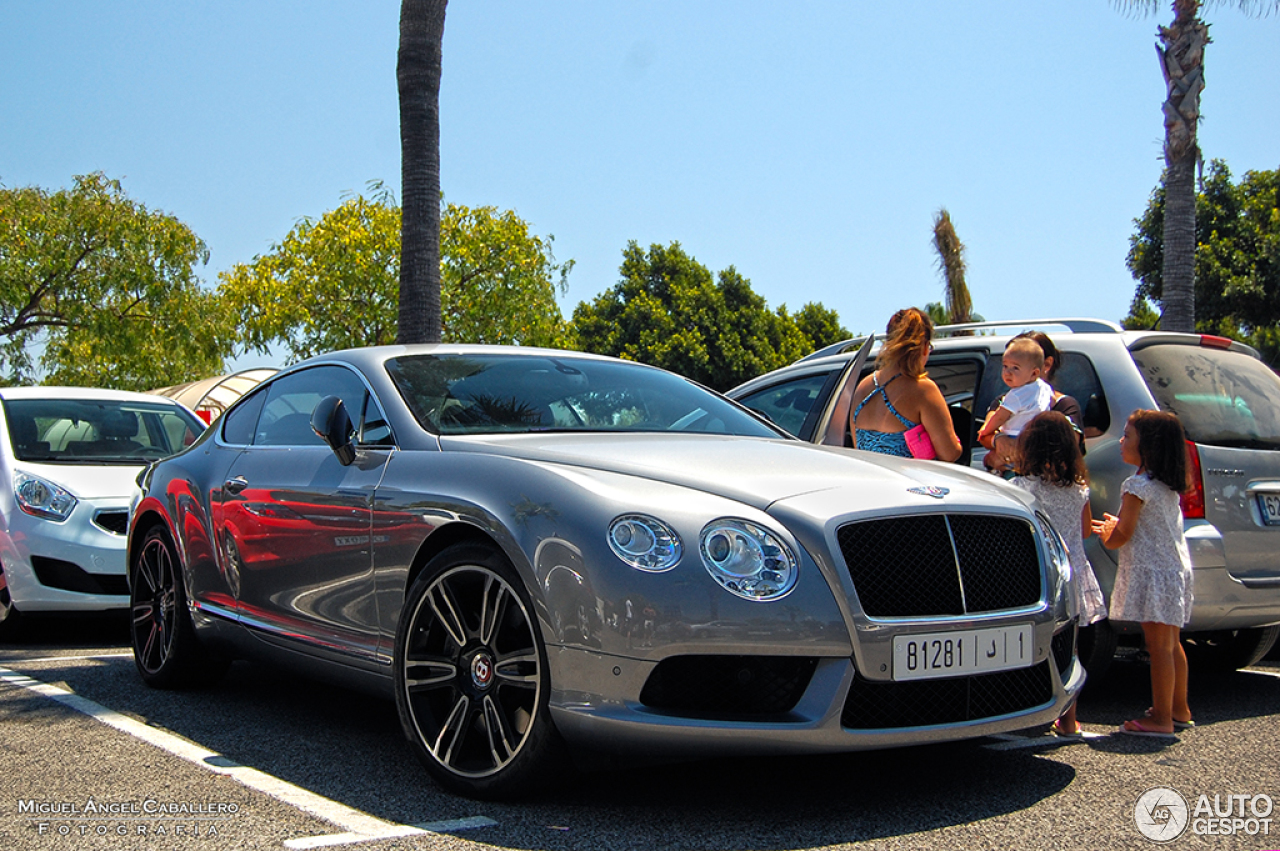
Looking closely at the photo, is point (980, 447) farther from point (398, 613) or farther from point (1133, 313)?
point (1133, 313)

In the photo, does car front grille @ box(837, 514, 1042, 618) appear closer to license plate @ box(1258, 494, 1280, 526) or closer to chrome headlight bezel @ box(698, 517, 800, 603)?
chrome headlight bezel @ box(698, 517, 800, 603)

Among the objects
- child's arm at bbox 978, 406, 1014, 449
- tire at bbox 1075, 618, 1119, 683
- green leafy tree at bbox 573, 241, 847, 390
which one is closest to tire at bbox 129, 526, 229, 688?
child's arm at bbox 978, 406, 1014, 449

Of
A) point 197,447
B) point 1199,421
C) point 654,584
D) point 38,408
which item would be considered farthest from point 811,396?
point 38,408

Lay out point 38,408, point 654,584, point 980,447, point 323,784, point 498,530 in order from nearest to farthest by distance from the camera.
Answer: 1. point 654,584
2. point 498,530
3. point 323,784
4. point 980,447
5. point 38,408

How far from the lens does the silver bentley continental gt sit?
331 cm

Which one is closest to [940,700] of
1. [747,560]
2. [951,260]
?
[747,560]

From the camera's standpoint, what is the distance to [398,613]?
159 inches

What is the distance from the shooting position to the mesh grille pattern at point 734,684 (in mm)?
3350

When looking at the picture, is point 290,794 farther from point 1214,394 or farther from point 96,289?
point 96,289

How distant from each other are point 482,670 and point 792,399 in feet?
12.3

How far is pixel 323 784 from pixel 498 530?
1.09 metres

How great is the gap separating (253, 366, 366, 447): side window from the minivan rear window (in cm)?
345

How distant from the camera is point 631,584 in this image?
3.30 metres

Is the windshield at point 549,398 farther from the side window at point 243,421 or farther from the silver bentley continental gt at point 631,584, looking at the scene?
the side window at point 243,421
